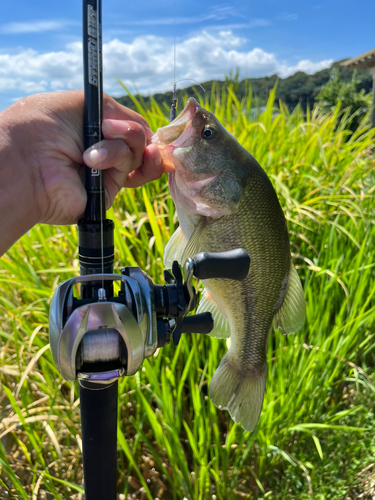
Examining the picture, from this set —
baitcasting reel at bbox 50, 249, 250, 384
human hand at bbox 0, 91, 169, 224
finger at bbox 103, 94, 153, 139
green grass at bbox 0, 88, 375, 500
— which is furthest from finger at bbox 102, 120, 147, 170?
green grass at bbox 0, 88, 375, 500

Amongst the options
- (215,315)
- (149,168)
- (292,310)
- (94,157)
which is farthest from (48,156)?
(292,310)

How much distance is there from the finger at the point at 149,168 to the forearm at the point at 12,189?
34cm

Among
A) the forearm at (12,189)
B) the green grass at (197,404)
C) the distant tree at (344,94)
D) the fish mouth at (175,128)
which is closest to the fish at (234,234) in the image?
the fish mouth at (175,128)

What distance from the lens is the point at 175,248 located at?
3.86 ft

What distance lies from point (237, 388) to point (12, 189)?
835mm

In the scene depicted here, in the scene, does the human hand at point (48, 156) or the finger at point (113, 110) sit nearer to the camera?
the human hand at point (48, 156)

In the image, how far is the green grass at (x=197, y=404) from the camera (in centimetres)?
164

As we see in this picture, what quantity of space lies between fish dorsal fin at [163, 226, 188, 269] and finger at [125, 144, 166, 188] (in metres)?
0.22

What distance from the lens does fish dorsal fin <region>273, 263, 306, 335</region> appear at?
117 cm

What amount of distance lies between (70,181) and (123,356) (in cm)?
52

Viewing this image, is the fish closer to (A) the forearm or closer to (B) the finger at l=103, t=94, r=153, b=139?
(B) the finger at l=103, t=94, r=153, b=139

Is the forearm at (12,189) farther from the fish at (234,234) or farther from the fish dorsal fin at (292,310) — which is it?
the fish dorsal fin at (292,310)

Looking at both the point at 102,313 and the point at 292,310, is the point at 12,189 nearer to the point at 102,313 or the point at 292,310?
the point at 102,313

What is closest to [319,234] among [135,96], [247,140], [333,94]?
[247,140]
